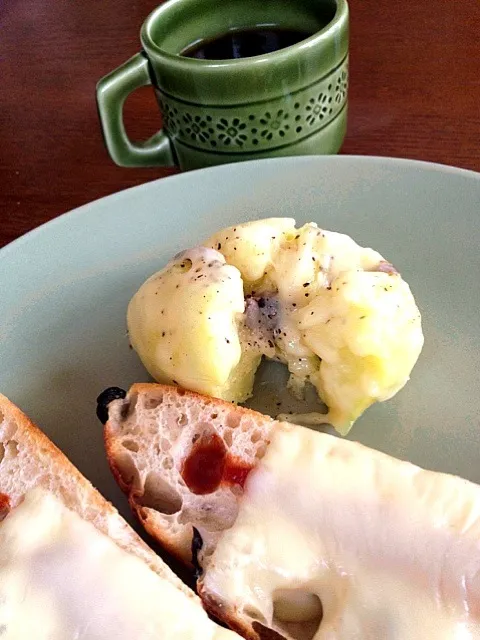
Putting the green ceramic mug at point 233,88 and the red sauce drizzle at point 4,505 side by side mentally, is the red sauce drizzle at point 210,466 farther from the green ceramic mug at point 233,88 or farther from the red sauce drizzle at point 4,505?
the green ceramic mug at point 233,88

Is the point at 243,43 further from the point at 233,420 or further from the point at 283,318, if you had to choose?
the point at 233,420

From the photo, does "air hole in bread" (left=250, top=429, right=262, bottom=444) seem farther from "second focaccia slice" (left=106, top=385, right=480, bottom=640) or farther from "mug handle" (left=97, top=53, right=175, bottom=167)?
"mug handle" (left=97, top=53, right=175, bottom=167)

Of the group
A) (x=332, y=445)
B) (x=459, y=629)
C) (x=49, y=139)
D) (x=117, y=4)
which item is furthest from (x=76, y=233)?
(x=117, y=4)

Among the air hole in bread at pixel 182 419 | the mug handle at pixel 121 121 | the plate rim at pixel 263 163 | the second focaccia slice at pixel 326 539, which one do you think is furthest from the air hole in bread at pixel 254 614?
the mug handle at pixel 121 121

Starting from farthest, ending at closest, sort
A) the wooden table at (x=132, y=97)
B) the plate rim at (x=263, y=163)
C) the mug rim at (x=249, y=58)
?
the wooden table at (x=132, y=97) < the plate rim at (x=263, y=163) < the mug rim at (x=249, y=58)

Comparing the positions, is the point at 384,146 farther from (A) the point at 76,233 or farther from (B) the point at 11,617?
(B) the point at 11,617

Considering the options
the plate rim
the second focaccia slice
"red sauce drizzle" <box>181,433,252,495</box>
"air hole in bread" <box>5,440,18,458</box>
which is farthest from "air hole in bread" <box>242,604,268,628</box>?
the plate rim
